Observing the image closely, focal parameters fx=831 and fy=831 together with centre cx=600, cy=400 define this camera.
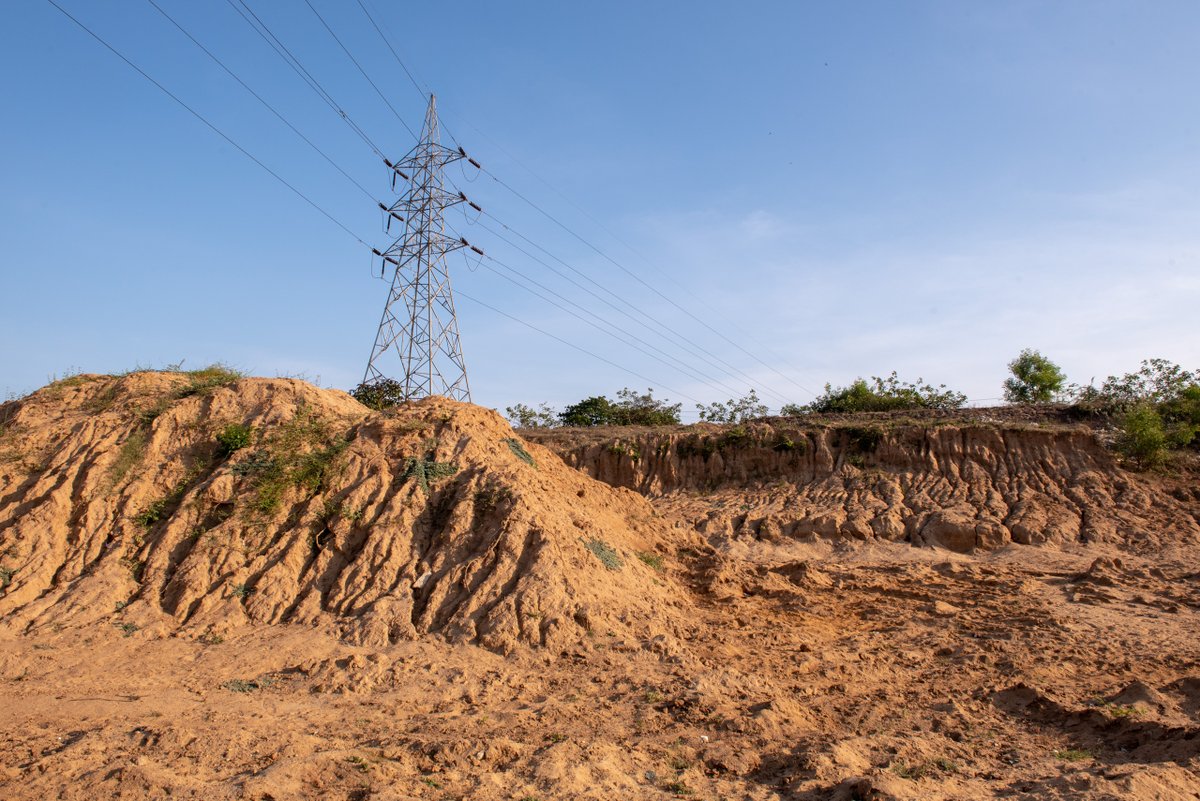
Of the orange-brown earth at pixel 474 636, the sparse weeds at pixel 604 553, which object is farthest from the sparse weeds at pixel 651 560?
the sparse weeds at pixel 604 553

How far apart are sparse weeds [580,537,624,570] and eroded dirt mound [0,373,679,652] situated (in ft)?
0.13

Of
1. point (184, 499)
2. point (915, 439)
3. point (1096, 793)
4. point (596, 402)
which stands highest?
point (596, 402)

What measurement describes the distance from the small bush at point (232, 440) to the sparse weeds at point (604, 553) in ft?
16.3

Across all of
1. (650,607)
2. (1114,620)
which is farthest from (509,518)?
(1114,620)

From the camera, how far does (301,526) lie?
10523 mm

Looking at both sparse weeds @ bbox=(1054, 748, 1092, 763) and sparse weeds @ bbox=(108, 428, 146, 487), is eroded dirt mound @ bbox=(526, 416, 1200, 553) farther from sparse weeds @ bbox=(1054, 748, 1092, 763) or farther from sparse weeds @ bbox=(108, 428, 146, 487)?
sparse weeds @ bbox=(108, 428, 146, 487)

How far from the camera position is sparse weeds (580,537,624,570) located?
1077 cm

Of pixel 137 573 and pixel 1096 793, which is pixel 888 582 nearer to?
pixel 1096 793

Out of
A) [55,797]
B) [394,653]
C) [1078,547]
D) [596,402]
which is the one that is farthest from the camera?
[596,402]

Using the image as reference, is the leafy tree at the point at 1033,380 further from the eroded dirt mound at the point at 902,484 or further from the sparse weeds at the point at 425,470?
the sparse weeds at the point at 425,470

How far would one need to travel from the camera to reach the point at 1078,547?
55.1ft

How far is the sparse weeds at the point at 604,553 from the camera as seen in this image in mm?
10773

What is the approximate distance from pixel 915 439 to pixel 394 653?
53.9 ft

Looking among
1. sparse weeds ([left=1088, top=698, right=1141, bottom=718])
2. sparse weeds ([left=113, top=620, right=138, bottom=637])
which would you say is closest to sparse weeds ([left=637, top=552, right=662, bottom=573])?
sparse weeds ([left=1088, top=698, right=1141, bottom=718])
